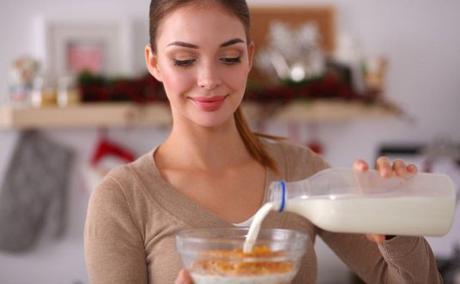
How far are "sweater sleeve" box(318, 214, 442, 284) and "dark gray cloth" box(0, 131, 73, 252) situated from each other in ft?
5.40

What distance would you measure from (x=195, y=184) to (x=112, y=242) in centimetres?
20

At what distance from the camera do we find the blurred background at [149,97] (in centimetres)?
265

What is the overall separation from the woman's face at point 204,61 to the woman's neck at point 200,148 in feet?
0.26

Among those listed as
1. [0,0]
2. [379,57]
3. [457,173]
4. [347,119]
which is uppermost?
[0,0]

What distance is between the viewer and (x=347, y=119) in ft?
9.77

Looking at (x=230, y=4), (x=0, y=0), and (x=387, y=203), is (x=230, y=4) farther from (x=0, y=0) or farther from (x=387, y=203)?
(x=0, y=0)

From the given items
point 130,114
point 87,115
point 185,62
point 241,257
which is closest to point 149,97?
point 130,114

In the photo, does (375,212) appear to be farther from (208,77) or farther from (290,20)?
(290,20)

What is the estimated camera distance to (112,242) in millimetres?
1179

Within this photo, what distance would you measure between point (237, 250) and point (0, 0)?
201 cm

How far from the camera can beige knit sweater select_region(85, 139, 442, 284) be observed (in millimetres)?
1167

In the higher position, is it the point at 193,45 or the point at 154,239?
the point at 193,45

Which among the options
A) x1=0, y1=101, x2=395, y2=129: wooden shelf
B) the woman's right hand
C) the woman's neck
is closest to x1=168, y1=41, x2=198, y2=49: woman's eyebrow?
the woman's neck

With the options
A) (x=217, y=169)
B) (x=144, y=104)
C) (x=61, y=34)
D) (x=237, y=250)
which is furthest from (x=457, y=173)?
(x=237, y=250)
